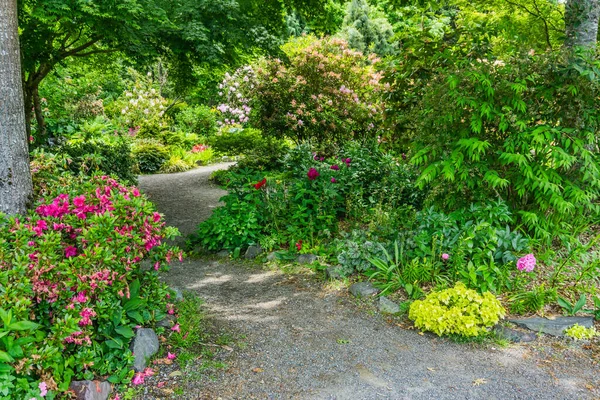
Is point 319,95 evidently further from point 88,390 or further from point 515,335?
point 88,390

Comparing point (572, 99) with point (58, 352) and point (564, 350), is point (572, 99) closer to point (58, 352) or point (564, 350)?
point (564, 350)

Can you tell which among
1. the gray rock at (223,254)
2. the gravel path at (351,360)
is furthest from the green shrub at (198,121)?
the gravel path at (351,360)

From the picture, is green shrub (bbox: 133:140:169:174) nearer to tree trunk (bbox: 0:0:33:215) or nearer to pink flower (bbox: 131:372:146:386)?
tree trunk (bbox: 0:0:33:215)

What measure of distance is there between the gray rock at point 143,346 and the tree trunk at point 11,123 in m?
1.26

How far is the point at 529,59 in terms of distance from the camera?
13.5 ft

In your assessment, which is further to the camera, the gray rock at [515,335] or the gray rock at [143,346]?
the gray rock at [515,335]

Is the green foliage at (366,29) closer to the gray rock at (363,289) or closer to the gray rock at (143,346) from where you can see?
the gray rock at (363,289)

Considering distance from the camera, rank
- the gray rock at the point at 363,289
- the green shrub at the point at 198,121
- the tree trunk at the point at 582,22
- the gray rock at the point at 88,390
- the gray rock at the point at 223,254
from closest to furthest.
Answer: the gray rock at the point at 88,390
the gray rock at the point at 363,289
the tree trunk at the point at 582,22
the gray rock at the point at 223,254
the green shrub at the point at 198,121

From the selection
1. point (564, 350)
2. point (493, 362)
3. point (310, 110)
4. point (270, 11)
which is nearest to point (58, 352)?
point (493, 362)

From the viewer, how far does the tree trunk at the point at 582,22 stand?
4.32m

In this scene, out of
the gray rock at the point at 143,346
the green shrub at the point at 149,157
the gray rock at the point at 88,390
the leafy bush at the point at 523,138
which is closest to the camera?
the gray rock at the point at 88,390

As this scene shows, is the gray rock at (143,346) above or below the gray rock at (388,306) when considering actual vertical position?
above

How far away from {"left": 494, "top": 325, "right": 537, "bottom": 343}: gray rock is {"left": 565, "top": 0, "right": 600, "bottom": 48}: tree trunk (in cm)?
284

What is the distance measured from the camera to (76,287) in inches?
98.8
